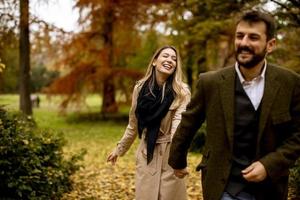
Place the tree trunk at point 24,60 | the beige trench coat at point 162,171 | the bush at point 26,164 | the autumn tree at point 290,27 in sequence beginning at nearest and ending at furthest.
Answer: the beige trench coat at point 162,171 < the bush at point 26,164 < the autumn tree at point 290,27 < the tree trunk at point 24,60

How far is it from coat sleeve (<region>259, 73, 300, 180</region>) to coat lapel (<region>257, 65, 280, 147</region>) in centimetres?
12

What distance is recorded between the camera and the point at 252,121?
3043mm

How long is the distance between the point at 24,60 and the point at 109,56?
4.80 metres

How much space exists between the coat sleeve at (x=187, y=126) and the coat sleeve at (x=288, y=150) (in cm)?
51

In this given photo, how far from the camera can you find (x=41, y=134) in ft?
26.8

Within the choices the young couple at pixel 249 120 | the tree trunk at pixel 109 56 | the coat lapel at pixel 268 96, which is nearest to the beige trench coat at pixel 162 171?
the young couple at pixel 249 120

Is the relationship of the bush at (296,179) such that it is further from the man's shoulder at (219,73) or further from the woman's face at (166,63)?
the man's shoulder at (219,73)

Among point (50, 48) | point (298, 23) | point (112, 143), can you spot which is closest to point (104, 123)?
point (50, 48)

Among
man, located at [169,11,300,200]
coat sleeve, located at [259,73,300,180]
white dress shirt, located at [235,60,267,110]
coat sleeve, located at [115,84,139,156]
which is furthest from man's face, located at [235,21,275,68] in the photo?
coat sleeve, located at [115,84,139,156]

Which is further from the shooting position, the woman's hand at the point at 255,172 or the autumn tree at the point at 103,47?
the autumn tree at the point at 103,47

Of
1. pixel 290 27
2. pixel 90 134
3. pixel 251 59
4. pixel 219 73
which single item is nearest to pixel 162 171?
pixel 219 73

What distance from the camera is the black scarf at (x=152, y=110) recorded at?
5.07 metres

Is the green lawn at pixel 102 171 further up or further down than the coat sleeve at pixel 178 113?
further down

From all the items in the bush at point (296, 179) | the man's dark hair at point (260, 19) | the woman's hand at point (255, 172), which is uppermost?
the man's dark hair at point (260, 19)
